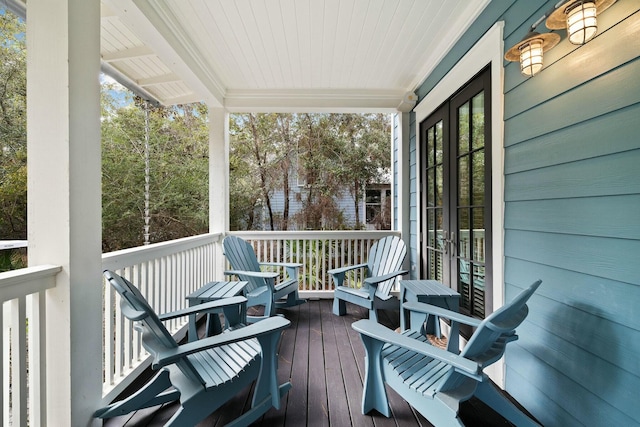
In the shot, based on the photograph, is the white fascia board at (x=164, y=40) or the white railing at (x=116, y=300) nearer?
the white railing at (x=116, y=300)

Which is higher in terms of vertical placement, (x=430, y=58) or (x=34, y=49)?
(x=430, y=58)

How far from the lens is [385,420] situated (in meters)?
1.62

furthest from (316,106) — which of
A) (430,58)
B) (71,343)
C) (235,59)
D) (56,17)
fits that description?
(71,343)

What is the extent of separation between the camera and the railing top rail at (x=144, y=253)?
177 centimetres

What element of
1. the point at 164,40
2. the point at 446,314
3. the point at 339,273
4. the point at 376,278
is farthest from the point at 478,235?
the point at 164,40

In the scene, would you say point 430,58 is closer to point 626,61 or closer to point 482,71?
point 482,71

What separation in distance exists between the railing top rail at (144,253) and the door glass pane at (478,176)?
2517 millimetres

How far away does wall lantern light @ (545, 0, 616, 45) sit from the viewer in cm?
111

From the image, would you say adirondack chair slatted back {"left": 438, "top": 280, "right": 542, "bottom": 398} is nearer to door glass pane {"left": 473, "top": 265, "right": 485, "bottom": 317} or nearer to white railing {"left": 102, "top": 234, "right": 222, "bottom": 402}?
door glass pane {"left": 473, "top": 265, "right": 485, "bottom": 317}

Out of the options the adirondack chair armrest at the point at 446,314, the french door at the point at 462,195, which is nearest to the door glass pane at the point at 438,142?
the french door at the point at 462,195

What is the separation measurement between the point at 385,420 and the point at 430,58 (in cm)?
308

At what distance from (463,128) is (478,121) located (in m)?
0.25

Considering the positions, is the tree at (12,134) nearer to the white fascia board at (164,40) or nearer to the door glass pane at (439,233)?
the white fascia board at (164,40)

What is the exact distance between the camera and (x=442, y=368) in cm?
156
